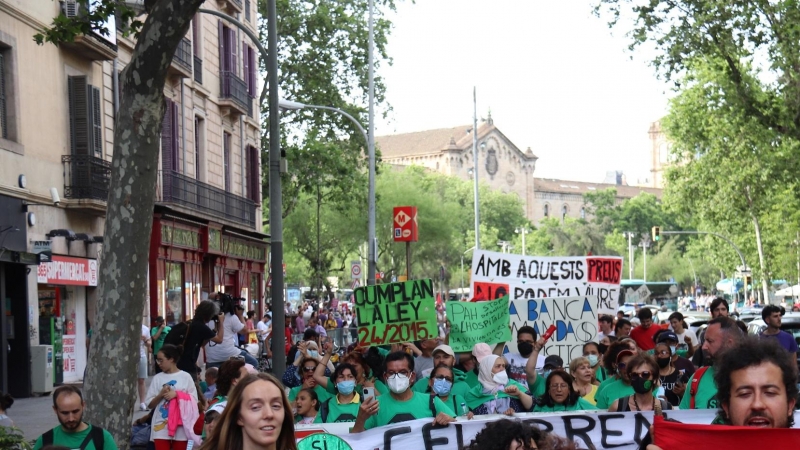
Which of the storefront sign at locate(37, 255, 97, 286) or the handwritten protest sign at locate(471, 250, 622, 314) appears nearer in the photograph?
the handwritten protest sign at locate(471, 250, 622, 314)

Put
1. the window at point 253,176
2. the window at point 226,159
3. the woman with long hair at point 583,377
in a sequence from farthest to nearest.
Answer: the window at point 253,176 → the window at point 226,159 → the woman with long hair at point 583,377

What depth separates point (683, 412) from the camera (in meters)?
8.19

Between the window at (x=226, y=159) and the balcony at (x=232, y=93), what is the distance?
0.80 meters

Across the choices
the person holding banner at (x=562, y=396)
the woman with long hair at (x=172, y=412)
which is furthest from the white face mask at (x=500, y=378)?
the woman with long hair at (x=172, y=412)

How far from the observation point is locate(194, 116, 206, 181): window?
108 feet

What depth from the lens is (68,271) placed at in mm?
23922

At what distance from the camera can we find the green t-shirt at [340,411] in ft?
→ 32.6

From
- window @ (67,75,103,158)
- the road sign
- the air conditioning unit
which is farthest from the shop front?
the road sign

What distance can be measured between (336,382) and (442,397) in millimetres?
852

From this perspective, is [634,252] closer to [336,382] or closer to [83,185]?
[83,185]

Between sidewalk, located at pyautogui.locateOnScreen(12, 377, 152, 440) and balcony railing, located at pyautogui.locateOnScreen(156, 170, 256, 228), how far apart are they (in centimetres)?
792

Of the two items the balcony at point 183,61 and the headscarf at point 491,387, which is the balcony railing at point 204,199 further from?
the headscarf at point 491,387

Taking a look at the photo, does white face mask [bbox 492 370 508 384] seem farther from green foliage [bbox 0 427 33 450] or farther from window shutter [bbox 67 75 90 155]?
window shutter [bbox 67 75 90 155]

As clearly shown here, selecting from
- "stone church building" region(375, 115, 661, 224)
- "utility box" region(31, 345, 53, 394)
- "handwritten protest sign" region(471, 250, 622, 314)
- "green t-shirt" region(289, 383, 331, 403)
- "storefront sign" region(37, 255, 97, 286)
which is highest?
"stone church building" region(375, 115, 661, 224)
